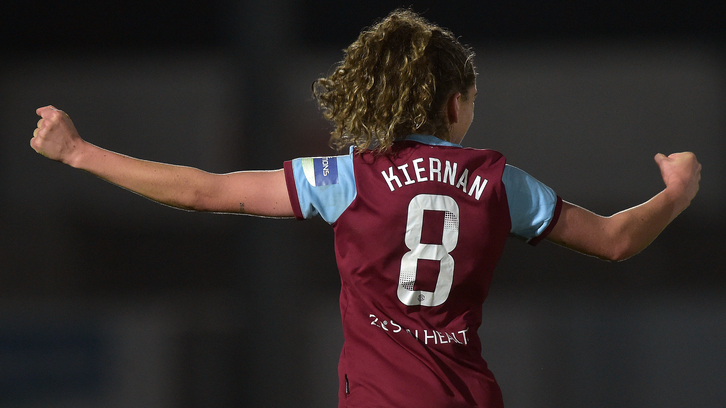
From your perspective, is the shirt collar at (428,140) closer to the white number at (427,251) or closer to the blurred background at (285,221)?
the white number at (427,251)

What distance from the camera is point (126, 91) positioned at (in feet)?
7.32

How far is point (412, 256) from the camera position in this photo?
2.54ft

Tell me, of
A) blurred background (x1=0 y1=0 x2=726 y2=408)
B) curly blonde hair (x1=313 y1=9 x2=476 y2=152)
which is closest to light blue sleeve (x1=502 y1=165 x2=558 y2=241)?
curly blonde hair (x1=313 y1=9 x2=476 y2=152)

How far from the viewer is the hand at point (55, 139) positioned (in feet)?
2.57

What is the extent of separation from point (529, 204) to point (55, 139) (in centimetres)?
58

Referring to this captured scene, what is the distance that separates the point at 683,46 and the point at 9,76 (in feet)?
7.47

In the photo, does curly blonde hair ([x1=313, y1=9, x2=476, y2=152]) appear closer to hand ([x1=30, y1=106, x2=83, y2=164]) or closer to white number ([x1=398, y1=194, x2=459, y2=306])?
white number ([x1=398, y1=194, x2=459, y2=306])

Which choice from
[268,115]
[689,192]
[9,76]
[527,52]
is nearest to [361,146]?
[689,192]

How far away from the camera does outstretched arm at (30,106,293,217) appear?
78cm

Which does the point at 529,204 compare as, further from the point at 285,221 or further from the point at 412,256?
the point at 285,221

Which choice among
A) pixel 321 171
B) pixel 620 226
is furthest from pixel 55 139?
pixel 620 226

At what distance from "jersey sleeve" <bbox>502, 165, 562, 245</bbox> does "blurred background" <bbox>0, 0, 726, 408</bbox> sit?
135 cm

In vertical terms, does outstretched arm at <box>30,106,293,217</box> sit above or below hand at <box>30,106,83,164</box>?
below

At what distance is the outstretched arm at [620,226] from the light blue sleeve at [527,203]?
0.02 meters
